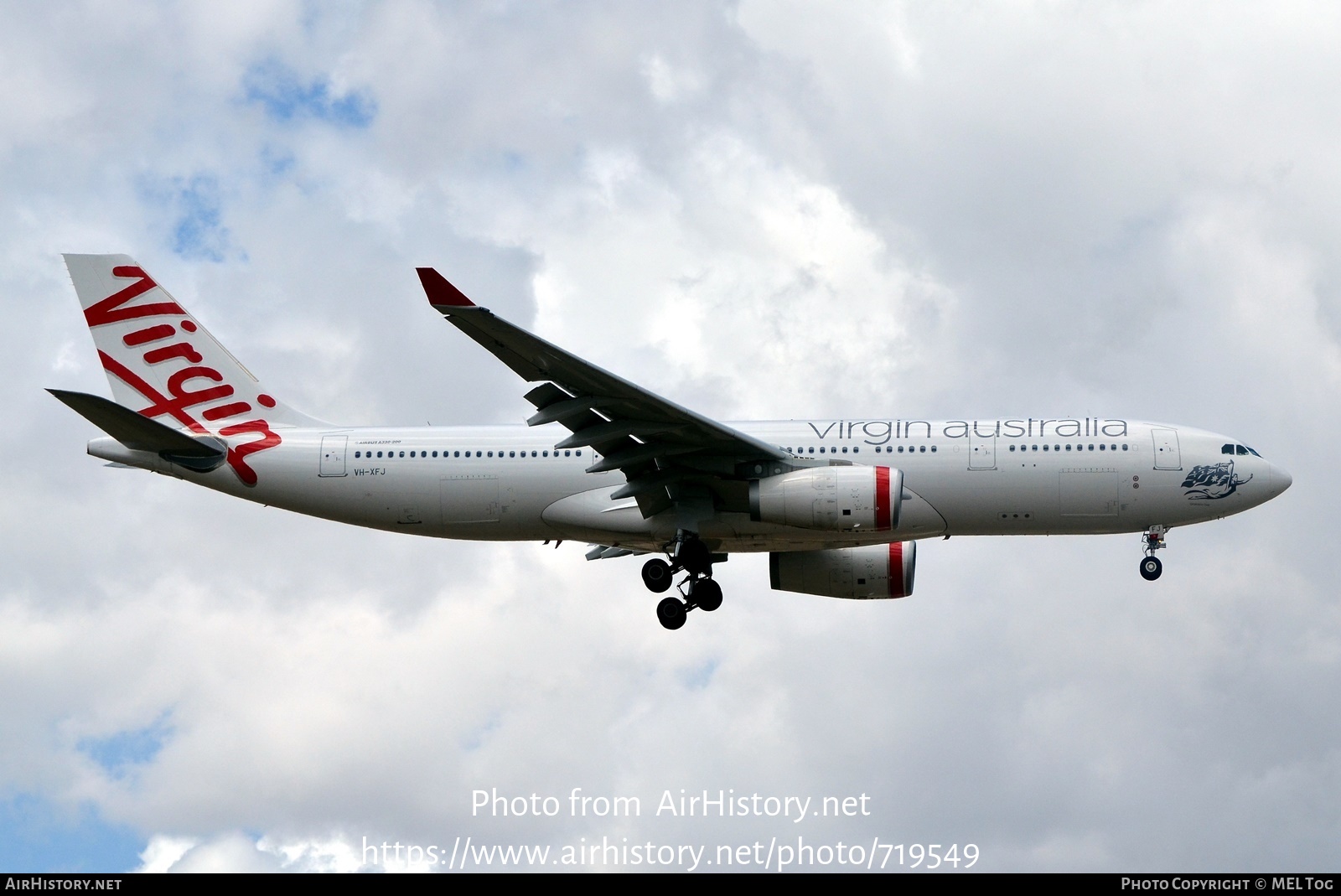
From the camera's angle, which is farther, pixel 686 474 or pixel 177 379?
pixel 177 379

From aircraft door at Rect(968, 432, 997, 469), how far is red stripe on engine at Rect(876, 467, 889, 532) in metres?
2.65

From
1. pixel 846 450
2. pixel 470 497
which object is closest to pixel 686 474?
pixel 846 450

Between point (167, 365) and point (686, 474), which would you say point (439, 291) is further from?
point (167, 365)

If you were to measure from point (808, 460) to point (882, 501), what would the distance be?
7.94ft

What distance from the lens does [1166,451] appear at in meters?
37.4

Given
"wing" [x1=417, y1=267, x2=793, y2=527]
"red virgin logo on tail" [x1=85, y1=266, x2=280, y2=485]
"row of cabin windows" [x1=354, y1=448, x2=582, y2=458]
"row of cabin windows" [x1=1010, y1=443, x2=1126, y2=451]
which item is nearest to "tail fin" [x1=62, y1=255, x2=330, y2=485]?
"red virgin logo on tail" [x1=85, y1=266, x2=280, y2=485]

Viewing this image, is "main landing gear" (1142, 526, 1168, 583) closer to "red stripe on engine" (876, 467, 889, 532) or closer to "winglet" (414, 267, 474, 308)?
"red stripe on engine" (876, 467, 889, 532)

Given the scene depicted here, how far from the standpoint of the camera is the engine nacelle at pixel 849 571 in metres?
42.0

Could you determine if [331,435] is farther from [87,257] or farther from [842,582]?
[842,582]

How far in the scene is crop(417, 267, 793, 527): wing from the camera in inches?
1310

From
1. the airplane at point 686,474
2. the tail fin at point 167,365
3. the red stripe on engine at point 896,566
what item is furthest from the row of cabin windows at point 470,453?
the red stripe on engine at point 896,566

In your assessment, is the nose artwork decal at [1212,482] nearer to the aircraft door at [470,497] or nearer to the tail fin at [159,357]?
the aircraft door at [470,497]
